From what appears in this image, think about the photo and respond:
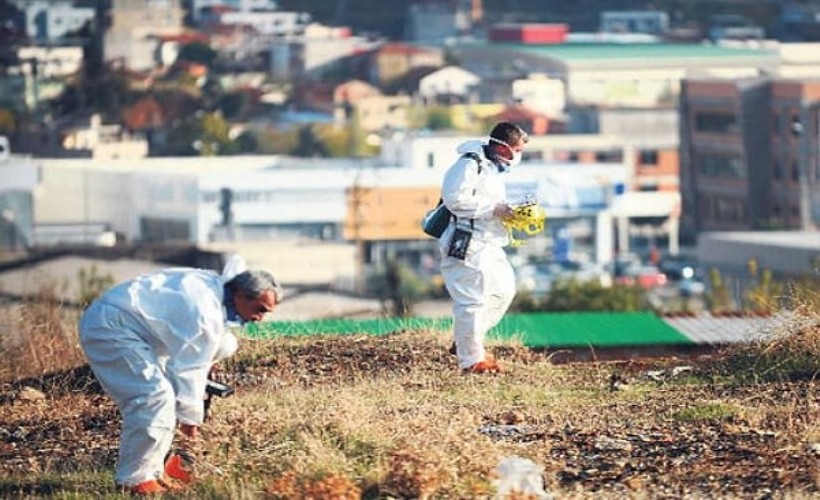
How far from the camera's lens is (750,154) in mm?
67812

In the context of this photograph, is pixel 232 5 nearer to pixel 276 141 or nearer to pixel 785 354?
pixel 276 141

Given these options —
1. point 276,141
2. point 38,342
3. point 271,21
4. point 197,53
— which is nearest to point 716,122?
point 276,141

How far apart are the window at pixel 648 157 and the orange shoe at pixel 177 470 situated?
72.6 metres

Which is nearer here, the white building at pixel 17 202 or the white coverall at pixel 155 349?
the white coverall at pixel 155 349

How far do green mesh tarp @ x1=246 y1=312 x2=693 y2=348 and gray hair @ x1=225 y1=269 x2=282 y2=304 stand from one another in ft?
12.1

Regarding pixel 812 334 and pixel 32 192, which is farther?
pixel 32 192

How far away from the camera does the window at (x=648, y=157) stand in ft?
262

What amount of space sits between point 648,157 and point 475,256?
70.7 m

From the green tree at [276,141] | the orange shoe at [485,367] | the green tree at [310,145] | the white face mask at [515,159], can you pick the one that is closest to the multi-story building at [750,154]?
the green tree at [310,145]

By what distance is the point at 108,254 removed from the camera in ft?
153

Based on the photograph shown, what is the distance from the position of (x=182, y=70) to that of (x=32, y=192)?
2996 centimetres

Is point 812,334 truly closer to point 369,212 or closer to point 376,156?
point 369,212

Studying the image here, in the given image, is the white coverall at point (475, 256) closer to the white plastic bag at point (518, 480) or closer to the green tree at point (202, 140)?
the white plastic bag at point (518, 480)

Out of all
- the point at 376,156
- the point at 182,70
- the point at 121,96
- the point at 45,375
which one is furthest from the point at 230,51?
the point at 45,375
